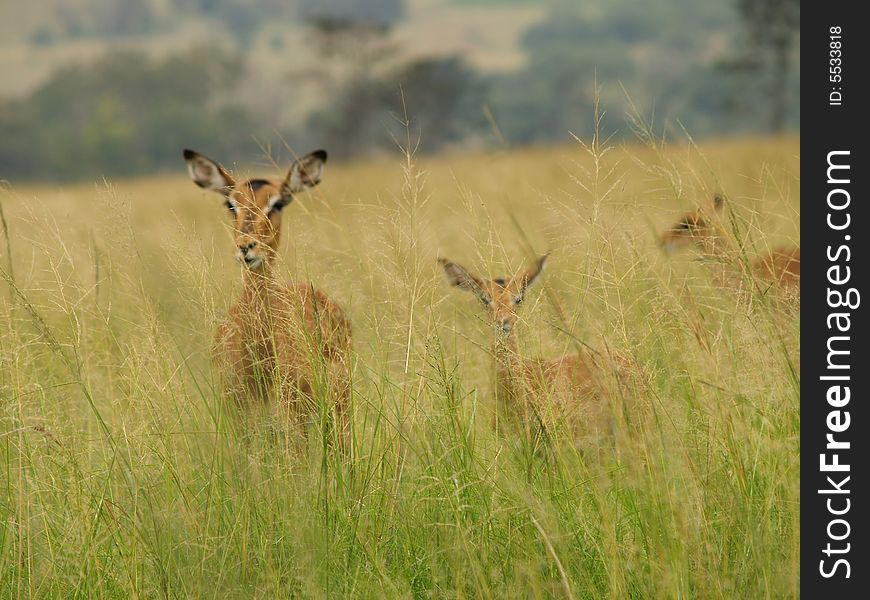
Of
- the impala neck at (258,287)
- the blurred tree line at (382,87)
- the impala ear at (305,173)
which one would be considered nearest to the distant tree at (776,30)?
the blurred tree line at (382,87)

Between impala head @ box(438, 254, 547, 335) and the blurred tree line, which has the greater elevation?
the blurred tree line

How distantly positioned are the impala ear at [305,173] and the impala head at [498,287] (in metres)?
0.77

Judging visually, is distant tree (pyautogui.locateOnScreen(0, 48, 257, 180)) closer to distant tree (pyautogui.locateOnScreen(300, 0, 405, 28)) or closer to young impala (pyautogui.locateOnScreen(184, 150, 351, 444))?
distant tree (pyautogui.locateOnScreen(300, 0, 405, 28))

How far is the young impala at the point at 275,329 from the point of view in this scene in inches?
130

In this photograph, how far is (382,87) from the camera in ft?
148

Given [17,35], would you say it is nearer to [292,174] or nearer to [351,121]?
[351,121]

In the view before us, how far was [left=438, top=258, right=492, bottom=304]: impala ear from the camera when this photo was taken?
437 centimetres

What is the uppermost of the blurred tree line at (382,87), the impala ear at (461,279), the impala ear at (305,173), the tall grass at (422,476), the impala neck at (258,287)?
the blurred tree line at (382,87)

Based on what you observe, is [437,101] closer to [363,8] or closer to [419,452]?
[419,452]
